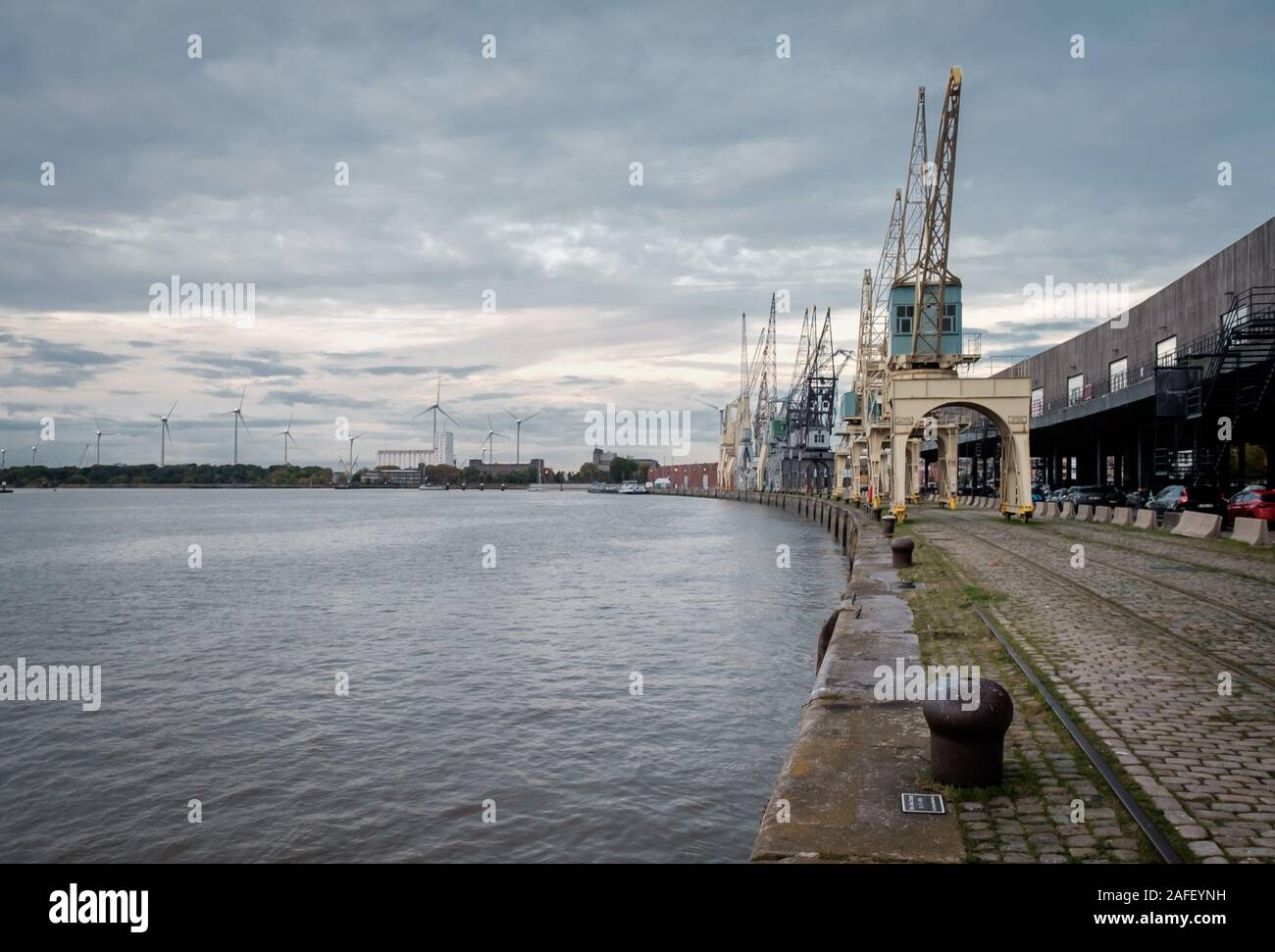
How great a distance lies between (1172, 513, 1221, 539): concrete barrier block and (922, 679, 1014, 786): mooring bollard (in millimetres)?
26089

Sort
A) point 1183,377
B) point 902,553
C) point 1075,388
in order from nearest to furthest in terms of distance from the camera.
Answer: point 902,553, point 1183,377, point 1075,388

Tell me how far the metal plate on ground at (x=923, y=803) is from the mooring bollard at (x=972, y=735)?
0.29 m

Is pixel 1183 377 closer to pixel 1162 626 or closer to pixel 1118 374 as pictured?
pixel 1118 374

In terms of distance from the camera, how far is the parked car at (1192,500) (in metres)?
35.4

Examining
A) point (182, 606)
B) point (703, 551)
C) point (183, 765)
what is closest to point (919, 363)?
point (703, 551)

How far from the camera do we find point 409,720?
15758 millimetres

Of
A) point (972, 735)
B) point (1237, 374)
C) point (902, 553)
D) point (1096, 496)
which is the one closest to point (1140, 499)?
point (1096, 496)

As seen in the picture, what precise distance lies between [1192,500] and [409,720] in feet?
113

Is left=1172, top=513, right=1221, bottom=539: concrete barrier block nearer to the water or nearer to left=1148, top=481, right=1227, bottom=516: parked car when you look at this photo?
left=1148, top=481, right=1227, bottom=516: parked car

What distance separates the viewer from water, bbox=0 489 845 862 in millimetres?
10914

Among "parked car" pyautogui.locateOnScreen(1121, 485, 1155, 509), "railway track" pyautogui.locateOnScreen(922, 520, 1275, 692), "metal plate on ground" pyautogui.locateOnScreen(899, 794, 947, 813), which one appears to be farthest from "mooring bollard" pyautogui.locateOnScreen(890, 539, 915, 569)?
"parked car" pyautogui.locateOnScreen(1121, 485, 1155, 509)
